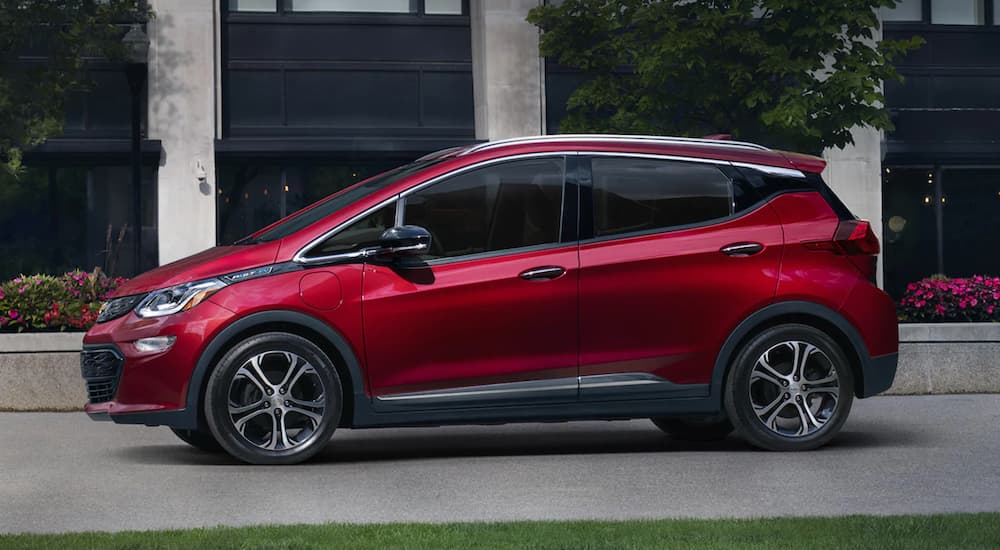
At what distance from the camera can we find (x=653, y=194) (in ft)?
29.4

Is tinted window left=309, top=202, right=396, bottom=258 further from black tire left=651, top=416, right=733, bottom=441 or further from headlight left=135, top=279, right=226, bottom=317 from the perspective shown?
black tire left=651, top=416, right=733, bottom=441

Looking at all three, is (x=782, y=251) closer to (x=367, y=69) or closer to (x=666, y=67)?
(x=666, y=67)

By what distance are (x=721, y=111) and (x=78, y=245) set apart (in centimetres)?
1112

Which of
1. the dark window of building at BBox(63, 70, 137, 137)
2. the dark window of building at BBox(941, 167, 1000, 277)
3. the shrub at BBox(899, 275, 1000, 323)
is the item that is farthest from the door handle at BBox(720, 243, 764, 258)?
the dark window of building at BBox(941, 167, 1000, 277)

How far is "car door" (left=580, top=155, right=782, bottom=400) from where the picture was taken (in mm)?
8773

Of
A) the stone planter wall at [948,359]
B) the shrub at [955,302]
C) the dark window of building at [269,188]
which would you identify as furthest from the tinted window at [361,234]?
the dark window of building at [269,188]

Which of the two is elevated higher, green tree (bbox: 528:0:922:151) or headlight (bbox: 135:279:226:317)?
green tree (bbox: 528:0:922:151)

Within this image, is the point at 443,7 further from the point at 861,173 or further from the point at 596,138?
the point at 596,138

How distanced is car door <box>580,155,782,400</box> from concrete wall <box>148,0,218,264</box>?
1721cm

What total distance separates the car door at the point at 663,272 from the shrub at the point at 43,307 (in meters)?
5.56

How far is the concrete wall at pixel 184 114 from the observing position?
25250 millimetres

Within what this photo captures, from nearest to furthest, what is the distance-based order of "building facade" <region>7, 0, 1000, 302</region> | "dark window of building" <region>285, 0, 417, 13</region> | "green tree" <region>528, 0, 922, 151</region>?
"green tree" <region>528, 0, 922, 151</region>, "building facade" <region>7, 0, 1000, 302</region>, "dark window of building" <region>285, 0, 417, 13</region>

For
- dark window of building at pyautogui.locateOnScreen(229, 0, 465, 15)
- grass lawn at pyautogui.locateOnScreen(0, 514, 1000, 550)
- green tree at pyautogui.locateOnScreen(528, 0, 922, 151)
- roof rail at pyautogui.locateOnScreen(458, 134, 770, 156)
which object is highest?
dark window of building at pyautogui.locateOnScreen(229, 0, 465, 15)

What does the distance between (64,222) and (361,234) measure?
18.0m
